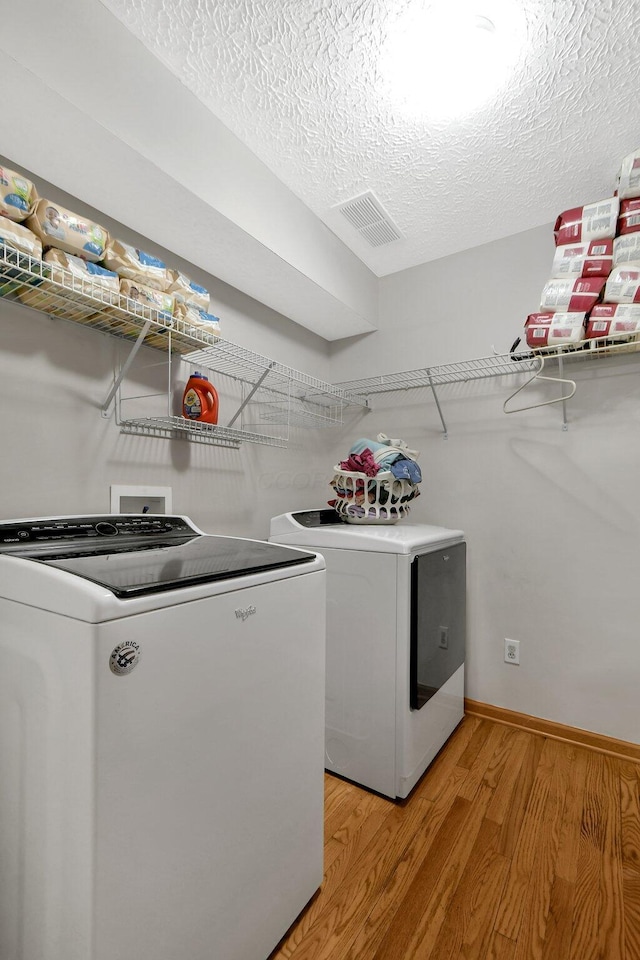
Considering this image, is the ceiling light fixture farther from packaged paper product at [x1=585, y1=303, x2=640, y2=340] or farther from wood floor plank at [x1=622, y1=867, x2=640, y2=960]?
wood floor plank at [x1=622, y1=867, x2=640, y2=960]

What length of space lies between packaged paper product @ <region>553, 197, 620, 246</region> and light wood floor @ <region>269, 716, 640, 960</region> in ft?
7.20

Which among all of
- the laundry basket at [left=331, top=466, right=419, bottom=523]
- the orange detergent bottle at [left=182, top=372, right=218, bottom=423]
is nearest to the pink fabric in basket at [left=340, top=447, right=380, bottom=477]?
the laundry basket at [left=331, top=466, right=419, bottom=523]

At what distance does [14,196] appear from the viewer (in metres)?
1.14

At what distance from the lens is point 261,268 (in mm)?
1988

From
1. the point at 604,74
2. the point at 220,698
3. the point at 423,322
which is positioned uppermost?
the point at 604,74

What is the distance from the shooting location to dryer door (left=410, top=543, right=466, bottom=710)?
65.6 inches

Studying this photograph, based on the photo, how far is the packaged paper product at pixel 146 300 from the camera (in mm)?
1401

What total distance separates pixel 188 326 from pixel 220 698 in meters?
1.19

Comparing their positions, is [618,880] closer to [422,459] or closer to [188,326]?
[422,459]

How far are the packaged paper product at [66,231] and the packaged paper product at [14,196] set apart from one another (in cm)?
3

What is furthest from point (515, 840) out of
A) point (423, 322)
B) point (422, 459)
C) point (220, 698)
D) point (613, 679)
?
point (423, 322)

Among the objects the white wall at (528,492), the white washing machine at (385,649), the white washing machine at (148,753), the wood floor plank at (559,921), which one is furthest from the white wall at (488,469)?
the wood floor plank at (559,921)

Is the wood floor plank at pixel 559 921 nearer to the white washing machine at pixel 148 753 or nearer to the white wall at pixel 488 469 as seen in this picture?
the white washing machine at pixel 148 753

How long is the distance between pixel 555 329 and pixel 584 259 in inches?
12.2
